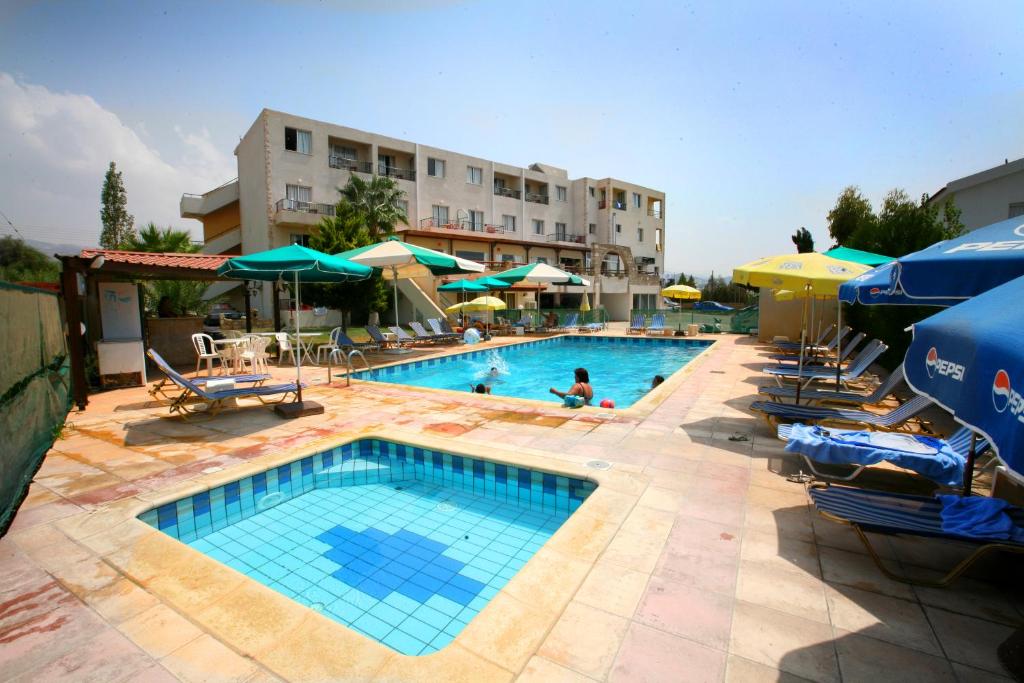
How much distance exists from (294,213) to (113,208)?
2239cm

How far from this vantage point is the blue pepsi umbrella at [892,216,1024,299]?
266 centimetres

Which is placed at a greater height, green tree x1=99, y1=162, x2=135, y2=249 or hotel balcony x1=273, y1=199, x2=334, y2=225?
green tree x1=99, y1=162, x2=135, y2=249

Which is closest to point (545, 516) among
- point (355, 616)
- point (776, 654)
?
point (355, 616)

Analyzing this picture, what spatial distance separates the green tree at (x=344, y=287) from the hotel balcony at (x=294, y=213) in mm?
8703

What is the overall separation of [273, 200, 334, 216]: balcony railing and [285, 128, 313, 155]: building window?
3.09 meters

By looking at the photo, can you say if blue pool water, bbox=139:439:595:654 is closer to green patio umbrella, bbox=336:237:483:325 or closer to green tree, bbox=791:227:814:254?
green patio umbrella, bbox=336:237:483:325

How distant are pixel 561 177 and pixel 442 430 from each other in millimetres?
39853

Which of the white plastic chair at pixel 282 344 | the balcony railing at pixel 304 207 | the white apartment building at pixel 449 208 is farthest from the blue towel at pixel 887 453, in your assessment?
the balcony railing at pixel 304 207

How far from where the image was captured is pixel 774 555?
314 centimetres

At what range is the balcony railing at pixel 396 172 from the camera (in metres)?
31.1

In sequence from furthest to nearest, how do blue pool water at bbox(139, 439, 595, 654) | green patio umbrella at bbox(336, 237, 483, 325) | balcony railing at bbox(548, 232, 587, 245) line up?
balcony railing at bbox(548, 232, 587, 245) < green patio umbrella at bbox(336, 237, 483, 325) < blue pool water at bbox(139, 439, 595, 654)

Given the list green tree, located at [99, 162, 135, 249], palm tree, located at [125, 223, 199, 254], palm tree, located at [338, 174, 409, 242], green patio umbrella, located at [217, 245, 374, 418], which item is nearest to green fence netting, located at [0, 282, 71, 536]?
green patio umbrella, located at [217, 245, 374, 418]

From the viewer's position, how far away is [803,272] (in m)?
6.24

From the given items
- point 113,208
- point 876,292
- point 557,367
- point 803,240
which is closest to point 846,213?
point 803,240
